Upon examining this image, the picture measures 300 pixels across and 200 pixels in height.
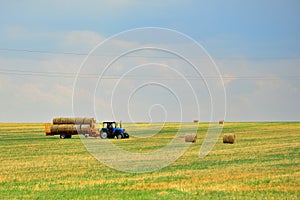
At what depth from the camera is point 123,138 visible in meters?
51.1

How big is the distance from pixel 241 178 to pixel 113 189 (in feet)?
17.9

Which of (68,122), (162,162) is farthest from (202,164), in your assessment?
(68,122)

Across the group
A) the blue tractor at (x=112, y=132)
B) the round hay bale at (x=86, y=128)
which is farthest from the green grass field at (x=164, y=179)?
the round hay bale at (x=86, y=128)

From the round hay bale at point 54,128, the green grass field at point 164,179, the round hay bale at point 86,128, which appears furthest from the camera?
the round hay bale at point 54,128

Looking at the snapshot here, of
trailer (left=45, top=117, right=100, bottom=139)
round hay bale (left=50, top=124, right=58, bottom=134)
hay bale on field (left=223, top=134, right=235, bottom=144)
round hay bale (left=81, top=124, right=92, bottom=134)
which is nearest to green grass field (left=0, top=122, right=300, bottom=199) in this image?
hay bale on field (left=223, top=134, right=235, bottom=144)

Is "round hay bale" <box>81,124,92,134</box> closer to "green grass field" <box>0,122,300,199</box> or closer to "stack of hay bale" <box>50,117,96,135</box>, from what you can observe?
"stack of hay bale" <box>50,117,96,135</box>

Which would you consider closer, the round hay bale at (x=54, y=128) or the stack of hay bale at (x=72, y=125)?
the stack of hay bale at (x=72, y=125)

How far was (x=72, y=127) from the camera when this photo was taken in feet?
186

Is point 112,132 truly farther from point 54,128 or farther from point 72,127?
point 54,128

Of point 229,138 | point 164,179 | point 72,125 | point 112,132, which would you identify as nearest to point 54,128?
point 72,125

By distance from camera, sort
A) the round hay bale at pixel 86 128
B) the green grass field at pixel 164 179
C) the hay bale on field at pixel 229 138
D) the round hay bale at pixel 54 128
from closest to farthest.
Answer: the green grass field at pixel 164 179, the hay bale on field at pixel 229 138, the round hay bale at pixel 86 128, the round hay bale at pixel 54 128

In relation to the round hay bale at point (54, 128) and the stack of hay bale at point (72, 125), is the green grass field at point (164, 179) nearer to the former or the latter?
the stack of hay bale at point (72, 125)

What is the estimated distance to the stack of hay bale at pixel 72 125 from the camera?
184ft

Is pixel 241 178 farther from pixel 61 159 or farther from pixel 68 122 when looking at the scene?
pixel 68 122
